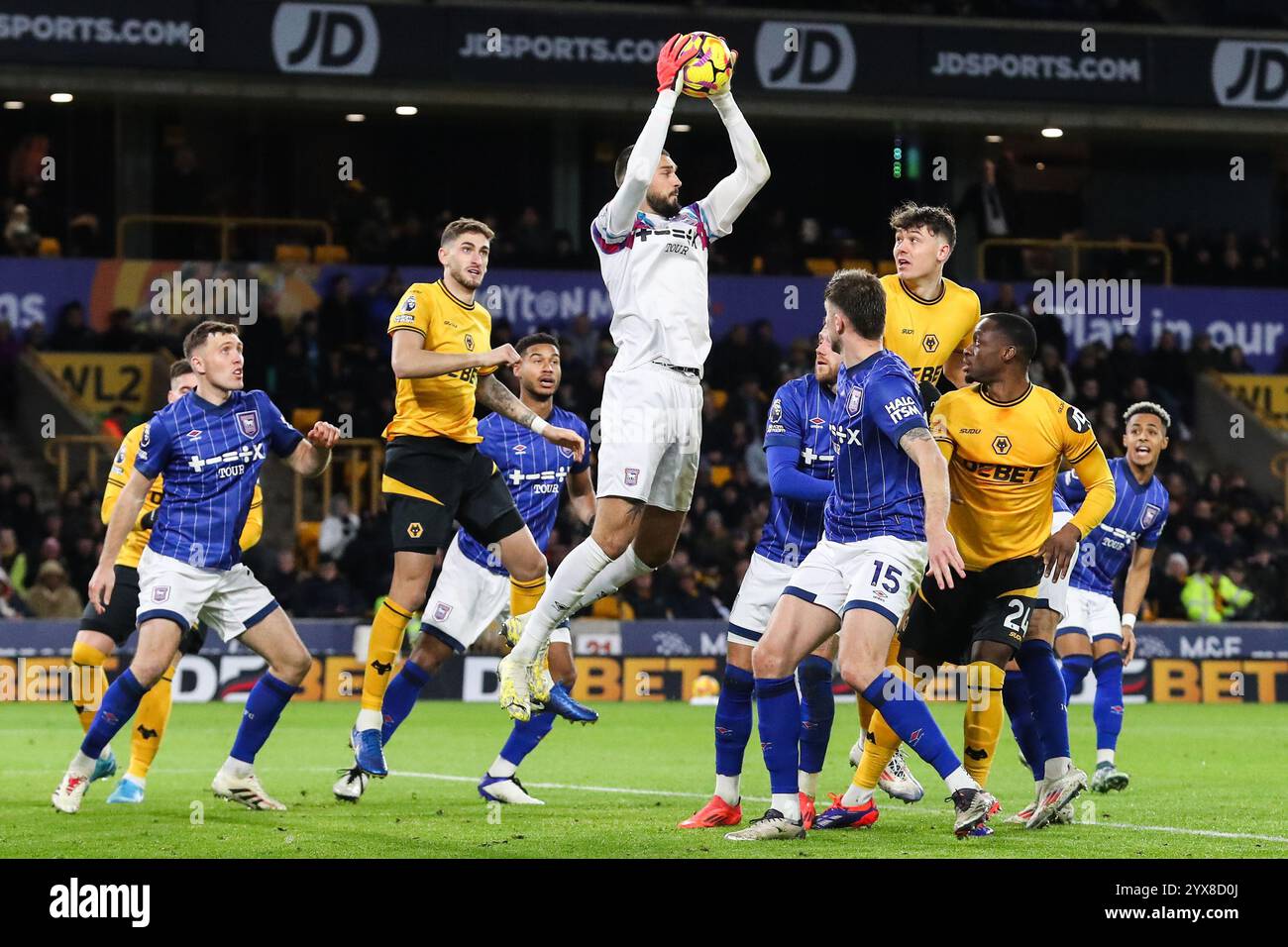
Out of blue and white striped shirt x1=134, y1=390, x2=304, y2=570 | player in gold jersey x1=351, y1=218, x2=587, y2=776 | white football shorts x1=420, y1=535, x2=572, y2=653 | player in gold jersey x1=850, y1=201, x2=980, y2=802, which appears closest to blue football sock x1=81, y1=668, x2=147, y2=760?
blue and white striped shirt x1=134, y1=390, x2=304, y2=570

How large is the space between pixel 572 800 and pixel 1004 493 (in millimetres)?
3065

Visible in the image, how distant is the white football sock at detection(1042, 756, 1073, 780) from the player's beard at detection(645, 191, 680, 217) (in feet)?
10.1

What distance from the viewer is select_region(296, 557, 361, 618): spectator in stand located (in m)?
20.3

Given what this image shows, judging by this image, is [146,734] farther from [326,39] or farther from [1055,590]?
[326,39]

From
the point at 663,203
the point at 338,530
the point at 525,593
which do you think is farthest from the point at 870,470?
the point at 338,530

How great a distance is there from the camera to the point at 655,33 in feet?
79.9

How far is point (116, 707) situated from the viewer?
978 centimetres

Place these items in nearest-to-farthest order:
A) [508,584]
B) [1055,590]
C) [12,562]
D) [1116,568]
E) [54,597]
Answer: [1055,590]
[508,584]
[1116,568]
[54,597]
[12,562]

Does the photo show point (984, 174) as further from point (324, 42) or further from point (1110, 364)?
point (324, 42)

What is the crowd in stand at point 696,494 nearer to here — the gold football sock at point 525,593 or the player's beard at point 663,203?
the gold football sock at point 525,593

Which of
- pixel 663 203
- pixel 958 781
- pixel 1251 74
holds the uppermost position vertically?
pixel 1251 74

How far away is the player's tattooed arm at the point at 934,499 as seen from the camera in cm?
781

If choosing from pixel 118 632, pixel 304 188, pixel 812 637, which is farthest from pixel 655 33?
pixel 812 637

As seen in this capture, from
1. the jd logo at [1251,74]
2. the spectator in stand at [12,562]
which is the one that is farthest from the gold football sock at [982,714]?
the jd logo at [1251,74]
